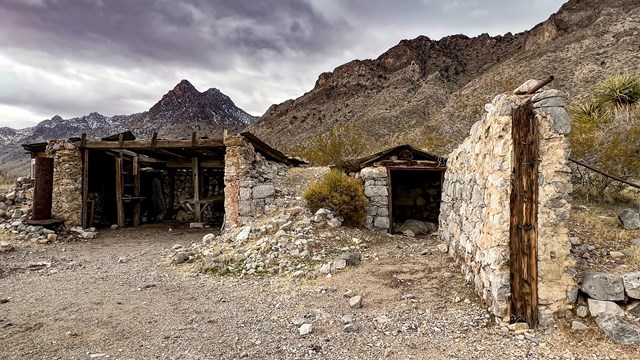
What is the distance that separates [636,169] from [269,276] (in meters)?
10.6

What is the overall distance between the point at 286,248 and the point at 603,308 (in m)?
5.44

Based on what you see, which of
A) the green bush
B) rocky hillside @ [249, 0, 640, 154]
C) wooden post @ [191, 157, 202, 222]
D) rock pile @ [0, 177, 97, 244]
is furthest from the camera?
rocky hillside @ [249, 0, 640, 154]

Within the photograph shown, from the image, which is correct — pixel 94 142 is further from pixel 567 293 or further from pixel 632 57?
pixel 632 57

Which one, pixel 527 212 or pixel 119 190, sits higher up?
pixel 119 190

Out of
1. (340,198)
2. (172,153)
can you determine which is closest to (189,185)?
(172,153)

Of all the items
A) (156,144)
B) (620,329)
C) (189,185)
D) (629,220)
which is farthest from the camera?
(189,185)

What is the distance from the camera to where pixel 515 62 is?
40.3m

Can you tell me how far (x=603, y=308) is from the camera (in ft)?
13.5

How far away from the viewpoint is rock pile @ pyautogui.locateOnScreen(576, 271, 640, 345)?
13.0 feet

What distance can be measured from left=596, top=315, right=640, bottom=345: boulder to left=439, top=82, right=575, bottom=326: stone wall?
39 cm

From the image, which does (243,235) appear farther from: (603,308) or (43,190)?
(43,190)

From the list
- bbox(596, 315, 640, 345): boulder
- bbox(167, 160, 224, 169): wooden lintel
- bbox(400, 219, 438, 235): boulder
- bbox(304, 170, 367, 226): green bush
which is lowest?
bbox(596, 315, 640, 345): boulder

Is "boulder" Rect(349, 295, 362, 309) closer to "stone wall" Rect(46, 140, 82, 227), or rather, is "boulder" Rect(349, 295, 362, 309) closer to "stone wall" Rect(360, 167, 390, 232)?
"stone wall" Rect(360, 167, 390, 232)

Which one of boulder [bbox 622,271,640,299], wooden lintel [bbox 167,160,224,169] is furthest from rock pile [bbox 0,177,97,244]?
boulder [bbox 622,271,640,299]
